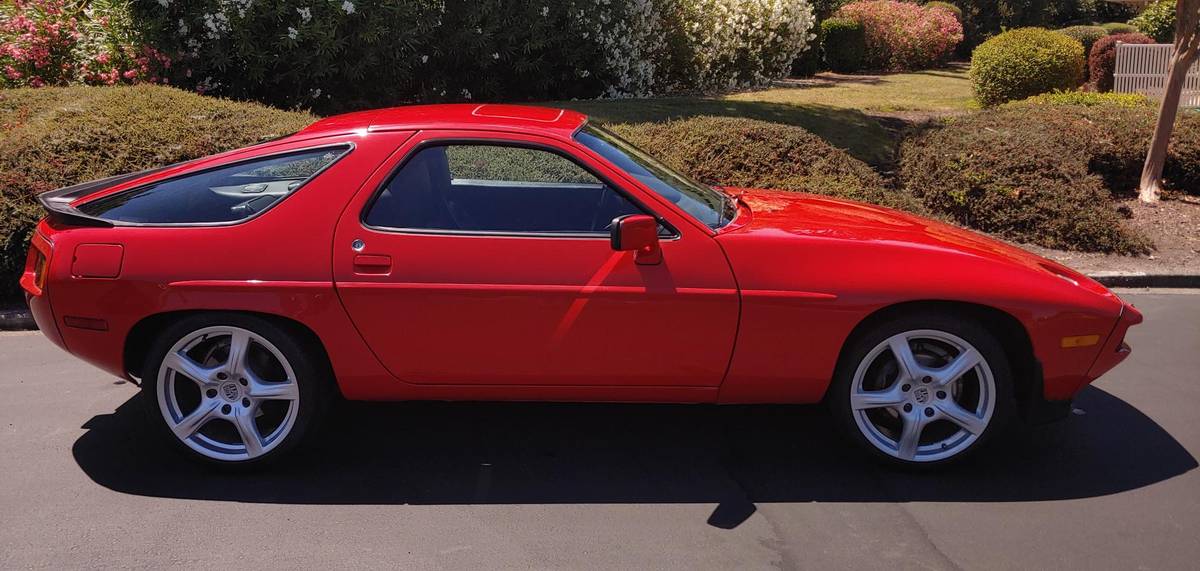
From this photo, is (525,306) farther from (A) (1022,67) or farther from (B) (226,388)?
(A) (1022,67)

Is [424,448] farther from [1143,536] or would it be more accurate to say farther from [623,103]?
[623,103]

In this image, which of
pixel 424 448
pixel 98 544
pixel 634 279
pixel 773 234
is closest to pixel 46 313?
pixel 98 544

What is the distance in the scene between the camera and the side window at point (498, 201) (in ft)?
13.7

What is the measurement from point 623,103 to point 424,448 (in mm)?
8212

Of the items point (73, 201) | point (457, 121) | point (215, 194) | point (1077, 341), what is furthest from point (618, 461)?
point (73, 201)

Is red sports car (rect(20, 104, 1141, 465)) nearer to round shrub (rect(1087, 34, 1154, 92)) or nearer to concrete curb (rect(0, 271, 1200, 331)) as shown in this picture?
concrete curb (rect(0, 271, 1200, 331))

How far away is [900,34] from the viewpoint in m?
22.3

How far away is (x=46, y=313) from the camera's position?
4258mm

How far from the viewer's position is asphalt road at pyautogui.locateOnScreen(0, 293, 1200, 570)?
366 centimetres

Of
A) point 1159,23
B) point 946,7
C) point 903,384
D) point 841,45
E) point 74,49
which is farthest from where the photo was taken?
point 946,7

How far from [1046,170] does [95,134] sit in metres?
7.84

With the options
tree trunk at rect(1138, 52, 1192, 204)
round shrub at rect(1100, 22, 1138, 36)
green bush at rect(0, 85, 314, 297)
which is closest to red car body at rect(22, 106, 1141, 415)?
green bush at rect(0, 85, 314, 297)

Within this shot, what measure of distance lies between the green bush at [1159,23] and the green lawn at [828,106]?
634cm

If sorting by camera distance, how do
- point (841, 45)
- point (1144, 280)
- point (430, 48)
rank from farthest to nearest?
point (841, 45)
point (430, 48)
point (1144, 280)
